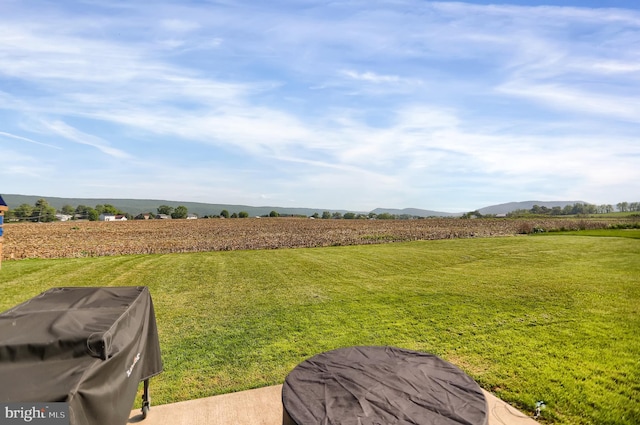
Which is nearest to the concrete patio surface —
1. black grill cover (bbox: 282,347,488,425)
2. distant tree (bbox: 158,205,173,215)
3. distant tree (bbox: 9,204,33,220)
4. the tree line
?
black grill cover (bbox: 282,347,488,425)

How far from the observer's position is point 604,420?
166 inches

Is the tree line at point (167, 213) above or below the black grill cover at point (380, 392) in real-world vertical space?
above

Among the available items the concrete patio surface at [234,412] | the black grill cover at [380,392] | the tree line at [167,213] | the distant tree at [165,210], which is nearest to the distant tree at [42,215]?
the tree line at [167,213]

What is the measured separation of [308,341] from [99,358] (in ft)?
15.3

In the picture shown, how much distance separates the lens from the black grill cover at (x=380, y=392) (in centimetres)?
250

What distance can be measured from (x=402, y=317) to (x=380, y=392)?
18.3ft

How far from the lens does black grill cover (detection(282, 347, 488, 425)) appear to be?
2.50m

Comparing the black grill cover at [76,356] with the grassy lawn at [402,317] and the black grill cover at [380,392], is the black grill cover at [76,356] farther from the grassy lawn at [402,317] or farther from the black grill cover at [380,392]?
the grassy lawn at [402,317]

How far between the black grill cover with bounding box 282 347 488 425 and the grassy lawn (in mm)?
2327

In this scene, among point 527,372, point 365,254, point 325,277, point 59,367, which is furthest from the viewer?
point 365,254

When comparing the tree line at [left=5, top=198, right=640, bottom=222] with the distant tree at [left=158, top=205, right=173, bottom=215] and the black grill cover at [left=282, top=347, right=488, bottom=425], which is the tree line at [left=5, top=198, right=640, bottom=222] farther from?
the black grill cover at [left=282, top=347, right=488, bottom=425]

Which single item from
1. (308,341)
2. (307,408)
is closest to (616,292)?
(308,341)

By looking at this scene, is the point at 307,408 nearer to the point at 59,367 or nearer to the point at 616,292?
the point at 59,367

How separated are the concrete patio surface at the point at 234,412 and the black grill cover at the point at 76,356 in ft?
3.55
